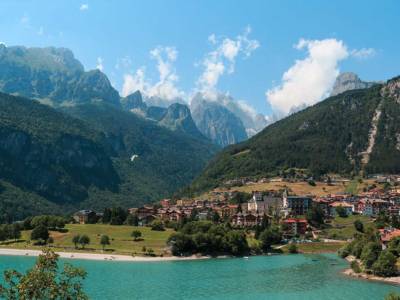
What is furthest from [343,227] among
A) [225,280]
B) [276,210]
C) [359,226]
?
[225,280]

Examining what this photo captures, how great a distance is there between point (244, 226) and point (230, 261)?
4452 cm

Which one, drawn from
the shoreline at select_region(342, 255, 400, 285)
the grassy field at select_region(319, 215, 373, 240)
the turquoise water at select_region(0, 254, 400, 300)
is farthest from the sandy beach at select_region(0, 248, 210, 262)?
the grassy field at select_region(319, 215, 373, 240)

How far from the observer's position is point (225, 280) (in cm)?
9131

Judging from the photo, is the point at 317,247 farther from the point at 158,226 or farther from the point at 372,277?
the point at 372,277

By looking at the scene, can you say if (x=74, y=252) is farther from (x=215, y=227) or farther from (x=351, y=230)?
(x=351, y=230)

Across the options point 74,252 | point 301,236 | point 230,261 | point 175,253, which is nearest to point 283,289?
point 230,261

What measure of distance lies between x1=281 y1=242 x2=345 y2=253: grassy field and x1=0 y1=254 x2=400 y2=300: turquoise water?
63.8 feet

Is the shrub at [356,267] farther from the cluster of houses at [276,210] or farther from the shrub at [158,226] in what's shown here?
the shrub at [158,226]

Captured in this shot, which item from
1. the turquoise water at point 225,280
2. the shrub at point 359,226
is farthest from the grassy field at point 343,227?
the turquoise water at point 225,280

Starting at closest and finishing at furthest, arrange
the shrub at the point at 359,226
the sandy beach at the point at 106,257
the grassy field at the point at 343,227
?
1. the sandy beach at the point at 106,257
2. the grassy field at the point at 343,227
3. the shrub at the point at 359,226

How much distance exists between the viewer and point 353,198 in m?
199

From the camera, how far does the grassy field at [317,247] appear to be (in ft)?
465

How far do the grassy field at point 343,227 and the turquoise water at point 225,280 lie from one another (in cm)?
3564

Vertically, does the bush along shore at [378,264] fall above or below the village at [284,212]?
below
